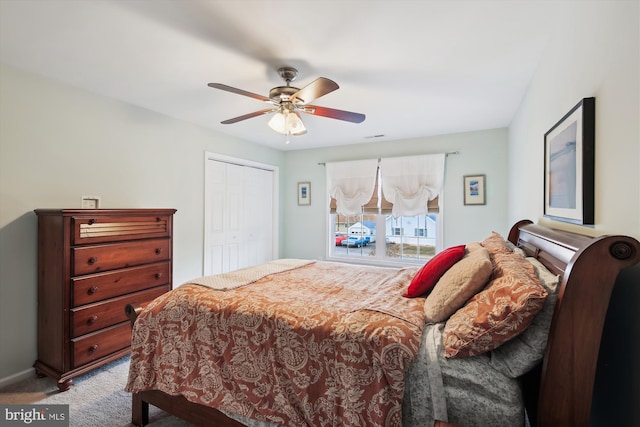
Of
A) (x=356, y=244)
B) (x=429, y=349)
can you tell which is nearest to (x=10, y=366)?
(x=429, y=349)

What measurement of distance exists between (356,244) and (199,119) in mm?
3034

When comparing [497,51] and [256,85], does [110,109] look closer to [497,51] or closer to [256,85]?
[256,85]

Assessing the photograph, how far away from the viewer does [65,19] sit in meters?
1.74

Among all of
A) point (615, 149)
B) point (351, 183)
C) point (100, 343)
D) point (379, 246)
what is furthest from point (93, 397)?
point (351, 183)

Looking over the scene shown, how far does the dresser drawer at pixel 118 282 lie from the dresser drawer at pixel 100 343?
0.95 ft

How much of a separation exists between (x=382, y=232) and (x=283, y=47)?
134 inches

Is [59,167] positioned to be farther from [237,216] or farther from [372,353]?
[372,353]

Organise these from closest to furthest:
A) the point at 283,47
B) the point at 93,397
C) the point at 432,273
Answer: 1. the point at 432,273
2. the point at 283,47
3. the point at 93,397

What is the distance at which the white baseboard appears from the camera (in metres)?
2.30

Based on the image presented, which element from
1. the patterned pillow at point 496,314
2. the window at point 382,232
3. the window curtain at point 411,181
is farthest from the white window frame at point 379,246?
the patterned pillow at point 496,314

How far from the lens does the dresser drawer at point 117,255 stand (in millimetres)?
2342

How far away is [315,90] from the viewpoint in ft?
6.69

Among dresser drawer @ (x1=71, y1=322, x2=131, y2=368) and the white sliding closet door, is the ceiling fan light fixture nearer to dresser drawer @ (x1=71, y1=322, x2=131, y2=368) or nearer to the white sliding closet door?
the white sliding closet door

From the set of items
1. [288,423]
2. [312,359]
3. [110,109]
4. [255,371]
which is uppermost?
[110,109]
